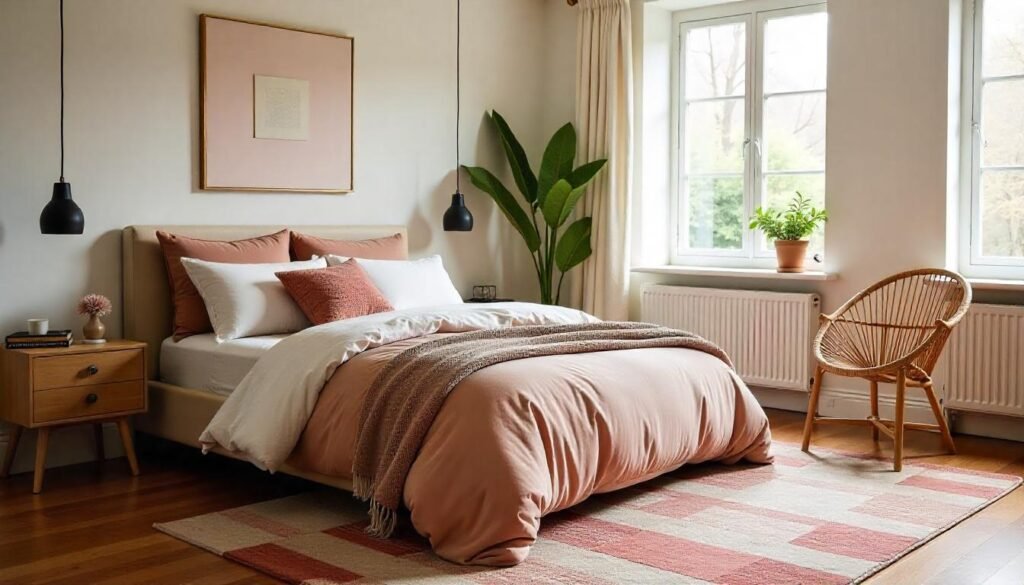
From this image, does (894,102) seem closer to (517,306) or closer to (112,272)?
(517,306)

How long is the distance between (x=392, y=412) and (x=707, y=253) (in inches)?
132

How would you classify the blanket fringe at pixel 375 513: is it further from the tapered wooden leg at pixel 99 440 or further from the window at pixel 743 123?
the window at pixel 743 123

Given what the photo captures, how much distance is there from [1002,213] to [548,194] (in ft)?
7.73

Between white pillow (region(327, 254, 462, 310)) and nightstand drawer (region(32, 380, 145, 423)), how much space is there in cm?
107

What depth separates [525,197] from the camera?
252 inches

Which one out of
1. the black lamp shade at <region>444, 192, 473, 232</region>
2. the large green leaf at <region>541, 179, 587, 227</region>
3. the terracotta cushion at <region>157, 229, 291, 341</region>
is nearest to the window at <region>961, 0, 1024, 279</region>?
the large green leaf at <region>541, 179, 587, 227</region>

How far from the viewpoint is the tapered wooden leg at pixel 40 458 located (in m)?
4.10

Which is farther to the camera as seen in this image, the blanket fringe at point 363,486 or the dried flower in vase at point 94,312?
the dried flower in vase at point 94,312

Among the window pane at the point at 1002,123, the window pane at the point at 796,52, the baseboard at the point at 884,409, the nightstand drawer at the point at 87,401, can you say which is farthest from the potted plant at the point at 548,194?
the nightstand drawer at the point at 87,401

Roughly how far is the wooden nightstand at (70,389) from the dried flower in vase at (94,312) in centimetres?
6

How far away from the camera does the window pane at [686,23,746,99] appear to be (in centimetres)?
625

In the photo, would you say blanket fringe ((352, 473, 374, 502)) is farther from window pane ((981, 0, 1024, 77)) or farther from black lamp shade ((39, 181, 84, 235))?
window pane ((981, 0, 1024, 77))

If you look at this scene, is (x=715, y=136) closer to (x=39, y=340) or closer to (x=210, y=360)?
(x=210, y=360)

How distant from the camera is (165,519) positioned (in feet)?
12.3
